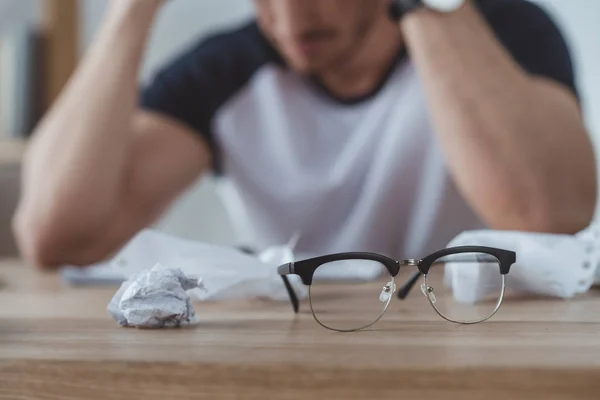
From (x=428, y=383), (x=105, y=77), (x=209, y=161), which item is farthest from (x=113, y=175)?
(x=428, y=383)

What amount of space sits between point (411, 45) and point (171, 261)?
0.49 m

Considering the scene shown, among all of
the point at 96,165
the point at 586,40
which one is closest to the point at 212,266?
the point at 96,165

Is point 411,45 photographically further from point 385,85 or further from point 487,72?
point 385,85

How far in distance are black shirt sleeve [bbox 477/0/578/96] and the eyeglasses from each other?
1.51 feet

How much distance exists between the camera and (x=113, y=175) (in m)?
0.90

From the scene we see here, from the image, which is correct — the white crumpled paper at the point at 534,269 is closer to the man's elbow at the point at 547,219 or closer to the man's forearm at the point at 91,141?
the man's elbow at the point at 547,219

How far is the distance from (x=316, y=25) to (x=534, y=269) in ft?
1.59

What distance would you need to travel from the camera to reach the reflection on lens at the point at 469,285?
47 cm

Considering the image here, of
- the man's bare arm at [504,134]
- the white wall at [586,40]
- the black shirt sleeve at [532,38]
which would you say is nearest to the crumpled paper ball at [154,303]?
the man's bare arm at [504,134]

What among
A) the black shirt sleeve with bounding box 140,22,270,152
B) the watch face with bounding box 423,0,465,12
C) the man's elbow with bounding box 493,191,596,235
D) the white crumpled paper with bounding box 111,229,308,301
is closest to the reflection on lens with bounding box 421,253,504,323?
the white crumpled paper with bounding box 111,229,308,301

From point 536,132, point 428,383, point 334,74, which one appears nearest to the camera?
point 428,383

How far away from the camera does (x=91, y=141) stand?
879mm

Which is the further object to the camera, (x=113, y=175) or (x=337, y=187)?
(x=337, y=187)

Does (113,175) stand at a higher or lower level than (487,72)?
lower
